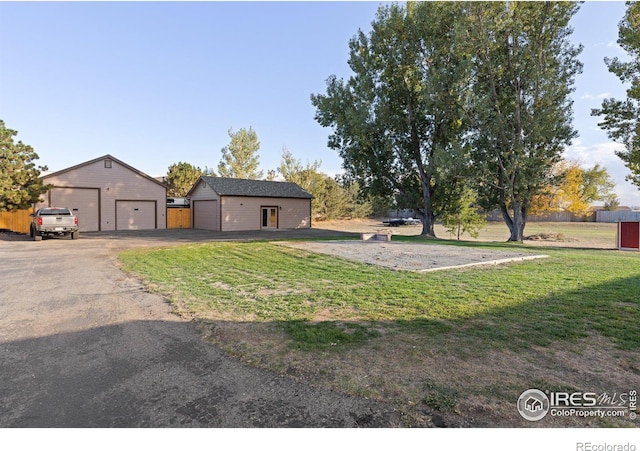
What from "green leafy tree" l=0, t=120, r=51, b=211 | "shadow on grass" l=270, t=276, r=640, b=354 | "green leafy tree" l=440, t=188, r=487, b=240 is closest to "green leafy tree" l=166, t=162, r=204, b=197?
"green leafy tree" l=0, t=120, r=51, b=211

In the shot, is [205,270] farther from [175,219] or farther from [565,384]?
[175,219]

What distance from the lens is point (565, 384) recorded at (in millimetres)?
2764

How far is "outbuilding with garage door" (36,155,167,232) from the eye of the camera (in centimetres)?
2089

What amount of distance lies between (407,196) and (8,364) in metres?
21.0

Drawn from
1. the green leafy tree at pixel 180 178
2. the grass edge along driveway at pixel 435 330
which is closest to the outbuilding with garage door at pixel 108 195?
the green leafy tree at pixel 180 178

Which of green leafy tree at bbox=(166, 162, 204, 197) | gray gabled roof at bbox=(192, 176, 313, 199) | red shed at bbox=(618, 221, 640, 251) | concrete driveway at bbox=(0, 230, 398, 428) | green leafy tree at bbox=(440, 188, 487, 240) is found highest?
green leafy tree at bbox=(166, 162, 204, 197)

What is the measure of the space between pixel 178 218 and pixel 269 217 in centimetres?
727

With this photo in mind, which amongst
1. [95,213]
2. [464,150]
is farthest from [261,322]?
[95,213]

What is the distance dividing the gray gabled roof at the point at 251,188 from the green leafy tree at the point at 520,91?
46.7 ft

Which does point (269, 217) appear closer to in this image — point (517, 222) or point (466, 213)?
point (466, 213)

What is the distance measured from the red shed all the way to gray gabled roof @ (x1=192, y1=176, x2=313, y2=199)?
1936 cm

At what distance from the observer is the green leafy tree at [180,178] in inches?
1372

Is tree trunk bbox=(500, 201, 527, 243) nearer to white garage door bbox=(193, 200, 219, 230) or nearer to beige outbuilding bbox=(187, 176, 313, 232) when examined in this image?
beige outbuilding bbox=(187, 176, 313, 232)

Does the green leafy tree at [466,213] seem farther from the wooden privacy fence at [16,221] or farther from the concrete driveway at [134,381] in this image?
the wooden privacy fence at [16,221]
